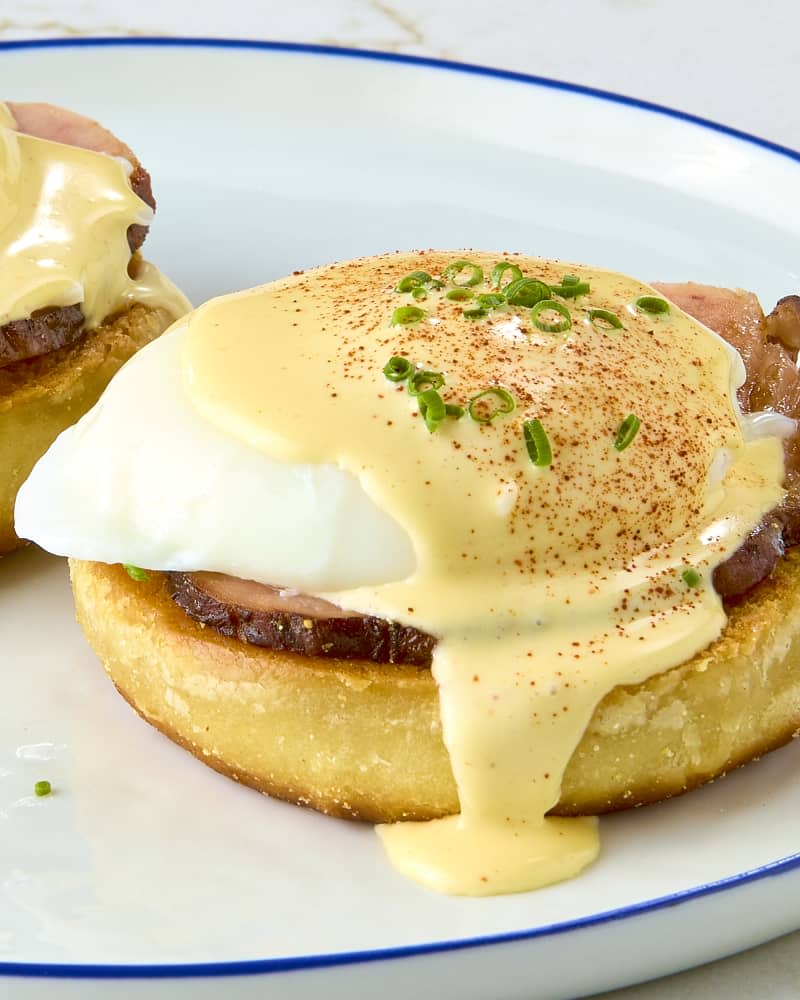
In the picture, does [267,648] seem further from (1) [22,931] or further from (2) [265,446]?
(1) [22,931]

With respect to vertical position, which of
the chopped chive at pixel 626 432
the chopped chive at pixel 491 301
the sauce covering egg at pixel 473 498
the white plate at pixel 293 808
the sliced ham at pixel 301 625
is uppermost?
the chopped chive at pixel 491 301

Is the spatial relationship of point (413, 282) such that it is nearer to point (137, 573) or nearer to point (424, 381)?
point (424, 381)

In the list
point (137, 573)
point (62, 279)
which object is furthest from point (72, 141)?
point (137, 573)

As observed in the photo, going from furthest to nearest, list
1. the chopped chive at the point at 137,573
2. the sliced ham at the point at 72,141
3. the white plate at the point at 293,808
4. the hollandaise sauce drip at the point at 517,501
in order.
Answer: the sliced ham at the point at 72,141, the chopped chive at the point at 137,573, the hollandaise sauce drip at the point at 517,501, the white plate at the point at 293,808

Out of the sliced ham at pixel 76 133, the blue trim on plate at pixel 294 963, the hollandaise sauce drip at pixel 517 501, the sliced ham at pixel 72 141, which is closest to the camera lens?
the blue trim on plate at pixel 294 963

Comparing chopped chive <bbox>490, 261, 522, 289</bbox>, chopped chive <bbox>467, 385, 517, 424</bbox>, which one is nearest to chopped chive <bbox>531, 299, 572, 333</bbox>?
chopped chive <bbox>490, 261, 522, 289</bbox>

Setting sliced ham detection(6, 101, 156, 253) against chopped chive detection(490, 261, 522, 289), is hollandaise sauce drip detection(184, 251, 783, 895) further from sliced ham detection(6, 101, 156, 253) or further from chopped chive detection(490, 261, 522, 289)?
sliced ham detection(6, 101, 156, 253)

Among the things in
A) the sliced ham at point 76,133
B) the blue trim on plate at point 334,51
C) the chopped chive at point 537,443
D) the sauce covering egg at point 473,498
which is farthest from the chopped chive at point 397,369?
the blue trim on plate at point 334,51

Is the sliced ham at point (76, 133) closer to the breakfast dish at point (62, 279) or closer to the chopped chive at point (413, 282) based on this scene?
the breakfast dish at point (62, 279)

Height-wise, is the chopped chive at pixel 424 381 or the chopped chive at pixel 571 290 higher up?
the chopped chive at pixel 571 290
